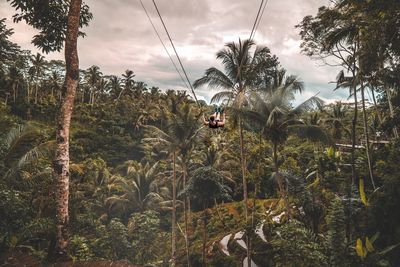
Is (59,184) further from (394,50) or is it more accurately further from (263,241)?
(263,241)

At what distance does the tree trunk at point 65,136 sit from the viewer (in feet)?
21.3

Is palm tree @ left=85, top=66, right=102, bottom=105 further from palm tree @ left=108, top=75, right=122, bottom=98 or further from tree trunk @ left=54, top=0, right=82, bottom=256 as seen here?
tree trunk @ left=54, top=0, right=82, bottom=256

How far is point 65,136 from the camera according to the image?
6805 mm

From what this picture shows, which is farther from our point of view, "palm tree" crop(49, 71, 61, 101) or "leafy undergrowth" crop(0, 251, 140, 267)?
"palm tree" crop(49, 71, 61, 101)

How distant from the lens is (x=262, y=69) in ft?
49.3

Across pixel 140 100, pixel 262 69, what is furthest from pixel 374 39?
pixel 140 100

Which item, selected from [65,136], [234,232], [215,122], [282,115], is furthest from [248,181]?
[65,136]

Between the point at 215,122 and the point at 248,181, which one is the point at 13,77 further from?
the point at 215,122

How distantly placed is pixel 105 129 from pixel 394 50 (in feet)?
112

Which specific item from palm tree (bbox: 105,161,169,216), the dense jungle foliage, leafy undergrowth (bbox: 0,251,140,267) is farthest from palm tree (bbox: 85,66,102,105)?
leafy undergrowth (bbox: 0,251,140,267)

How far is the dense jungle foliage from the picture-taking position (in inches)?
351

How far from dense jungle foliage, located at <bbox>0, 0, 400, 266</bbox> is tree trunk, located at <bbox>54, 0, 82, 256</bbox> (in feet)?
0.92

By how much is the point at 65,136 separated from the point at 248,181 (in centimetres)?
2098

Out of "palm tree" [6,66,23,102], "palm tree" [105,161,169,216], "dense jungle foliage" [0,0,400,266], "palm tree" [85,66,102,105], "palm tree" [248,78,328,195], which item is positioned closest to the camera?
"dense jungle foliage" [0,0,400,266]
